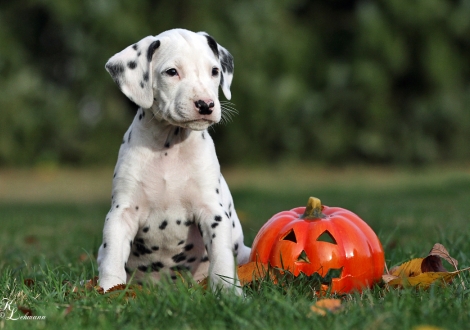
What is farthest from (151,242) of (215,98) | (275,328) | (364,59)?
(364,59)

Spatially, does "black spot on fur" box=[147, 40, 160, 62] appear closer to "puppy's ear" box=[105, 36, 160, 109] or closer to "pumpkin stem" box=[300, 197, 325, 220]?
"puppy's ear" box=[105, 36, 160, 109]

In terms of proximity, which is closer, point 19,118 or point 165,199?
point 165,199

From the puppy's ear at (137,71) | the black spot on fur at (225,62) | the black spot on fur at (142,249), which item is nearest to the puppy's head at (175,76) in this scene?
the puppy's ear at (137,71)

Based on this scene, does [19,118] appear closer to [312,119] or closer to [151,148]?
[312,119]

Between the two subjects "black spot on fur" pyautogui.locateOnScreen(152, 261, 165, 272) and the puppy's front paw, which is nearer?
the puppy's front paw

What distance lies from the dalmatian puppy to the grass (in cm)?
33

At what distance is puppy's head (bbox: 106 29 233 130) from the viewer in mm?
3525

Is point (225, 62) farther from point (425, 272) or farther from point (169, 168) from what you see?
point (425, 272)

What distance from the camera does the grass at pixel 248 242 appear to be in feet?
8.75

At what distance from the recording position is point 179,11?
50.1 feet

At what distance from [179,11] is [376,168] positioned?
5.93 metres

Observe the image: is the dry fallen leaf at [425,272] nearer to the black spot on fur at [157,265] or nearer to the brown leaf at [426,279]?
the brown leaf at [426,279]

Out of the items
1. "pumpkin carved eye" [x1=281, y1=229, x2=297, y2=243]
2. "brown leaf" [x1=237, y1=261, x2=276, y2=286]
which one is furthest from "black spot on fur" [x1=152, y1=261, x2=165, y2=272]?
"pumpkin carved eye" [x1=281, y1=229, x2=297, y2=243]

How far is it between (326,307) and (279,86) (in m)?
12.6
